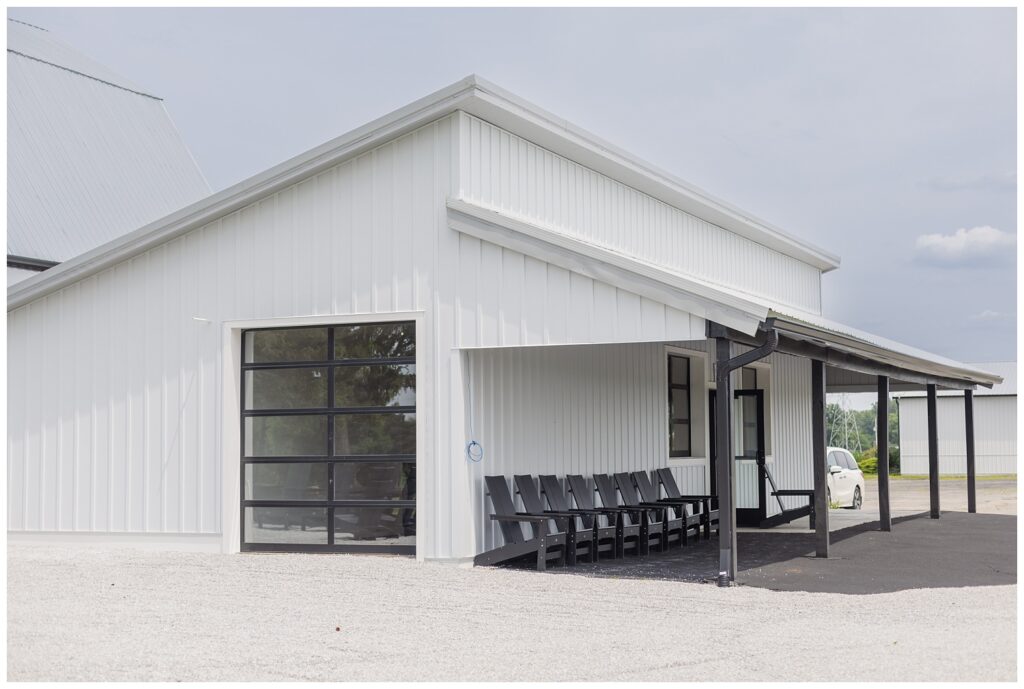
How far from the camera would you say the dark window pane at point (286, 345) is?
14039 millimetres

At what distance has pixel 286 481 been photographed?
14.1m

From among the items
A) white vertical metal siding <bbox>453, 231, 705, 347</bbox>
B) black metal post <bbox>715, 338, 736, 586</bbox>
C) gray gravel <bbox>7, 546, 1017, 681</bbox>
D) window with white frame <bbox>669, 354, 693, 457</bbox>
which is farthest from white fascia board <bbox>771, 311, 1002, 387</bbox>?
window with white frame <bbox>669, 354, 693, 457</bbox>

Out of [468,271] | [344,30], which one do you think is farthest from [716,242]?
[344,30]

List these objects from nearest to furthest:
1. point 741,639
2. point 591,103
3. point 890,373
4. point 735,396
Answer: point 741,639
point 890,373
point 735,396
point 591,103

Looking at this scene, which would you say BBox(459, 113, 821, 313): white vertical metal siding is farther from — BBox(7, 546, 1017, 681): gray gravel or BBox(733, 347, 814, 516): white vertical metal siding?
BBox(7, 546, 1017, 681): gray gravel

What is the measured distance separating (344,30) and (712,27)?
1081 cm

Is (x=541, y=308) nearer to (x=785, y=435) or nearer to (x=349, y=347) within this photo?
(x=349, y=347)

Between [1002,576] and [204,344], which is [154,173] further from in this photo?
[1002,576]

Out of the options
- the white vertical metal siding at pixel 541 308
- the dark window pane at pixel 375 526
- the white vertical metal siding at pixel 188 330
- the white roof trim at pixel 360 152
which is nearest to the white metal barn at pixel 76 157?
the white vertical metal siding at pixel 188 330

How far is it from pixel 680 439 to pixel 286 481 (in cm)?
702

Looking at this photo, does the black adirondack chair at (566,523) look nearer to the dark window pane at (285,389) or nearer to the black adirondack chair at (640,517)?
the black adirondack chair at (640,517)

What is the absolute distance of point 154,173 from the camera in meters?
26.5

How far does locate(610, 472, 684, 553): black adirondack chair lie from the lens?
15.3 metres

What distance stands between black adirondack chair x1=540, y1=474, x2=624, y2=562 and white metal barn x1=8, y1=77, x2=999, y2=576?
12.6 inches
